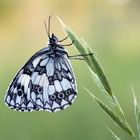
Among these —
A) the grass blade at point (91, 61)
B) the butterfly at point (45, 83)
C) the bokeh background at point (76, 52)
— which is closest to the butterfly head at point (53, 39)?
the butterfly at point (45, 83)

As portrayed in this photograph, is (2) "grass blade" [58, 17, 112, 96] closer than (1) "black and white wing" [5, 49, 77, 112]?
Yes

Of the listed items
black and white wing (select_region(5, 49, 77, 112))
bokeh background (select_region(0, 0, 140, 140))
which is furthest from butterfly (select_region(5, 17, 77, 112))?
bokeh background (select_region(0, 0, 140, 140))

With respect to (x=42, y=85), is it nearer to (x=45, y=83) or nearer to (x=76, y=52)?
(x=45, y=83)

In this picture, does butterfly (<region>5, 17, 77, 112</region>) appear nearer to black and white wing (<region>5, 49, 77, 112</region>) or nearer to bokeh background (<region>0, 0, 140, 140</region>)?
black and white wing (<region>5, 49, 77, 112</region>)

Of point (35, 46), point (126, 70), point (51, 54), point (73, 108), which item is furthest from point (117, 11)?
point (51, 54)

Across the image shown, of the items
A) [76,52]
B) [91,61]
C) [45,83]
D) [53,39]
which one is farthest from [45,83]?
[76,52]

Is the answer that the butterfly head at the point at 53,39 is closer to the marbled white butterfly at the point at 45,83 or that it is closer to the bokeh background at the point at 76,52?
the marbled white butterfly at the point at 45,83
